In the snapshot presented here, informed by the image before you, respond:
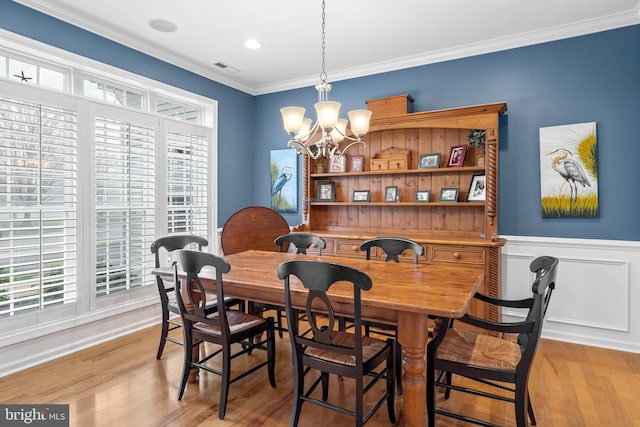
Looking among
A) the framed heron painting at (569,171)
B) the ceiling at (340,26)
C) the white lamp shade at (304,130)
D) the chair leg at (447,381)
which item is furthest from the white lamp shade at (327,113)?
the framed heron painting at (569,171)

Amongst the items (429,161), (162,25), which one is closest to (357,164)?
(429,161)

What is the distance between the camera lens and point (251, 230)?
14.8ft

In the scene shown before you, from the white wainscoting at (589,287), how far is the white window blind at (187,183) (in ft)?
11.3

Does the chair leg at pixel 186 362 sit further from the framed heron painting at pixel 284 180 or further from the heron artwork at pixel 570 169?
the heron artwork at pixel 570 169

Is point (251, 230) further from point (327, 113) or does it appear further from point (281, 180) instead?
point (327, 113)

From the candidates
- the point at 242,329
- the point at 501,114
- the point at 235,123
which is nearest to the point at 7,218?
the point at 242,329

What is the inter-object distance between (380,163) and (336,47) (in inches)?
52.0

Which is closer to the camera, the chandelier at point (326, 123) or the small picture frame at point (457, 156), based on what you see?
the chandelier at point (326, 123)

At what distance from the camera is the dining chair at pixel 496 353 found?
183 centimetres

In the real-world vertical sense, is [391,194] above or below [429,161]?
below

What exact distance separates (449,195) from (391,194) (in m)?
0.65

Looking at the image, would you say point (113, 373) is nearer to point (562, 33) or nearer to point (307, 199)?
point (307, 199)

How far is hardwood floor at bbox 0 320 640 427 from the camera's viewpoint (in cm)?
230

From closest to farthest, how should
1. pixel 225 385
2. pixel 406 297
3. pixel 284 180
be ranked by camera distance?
1. pixel 406 297
2. pixel 225 385
3. pixel 284 180
